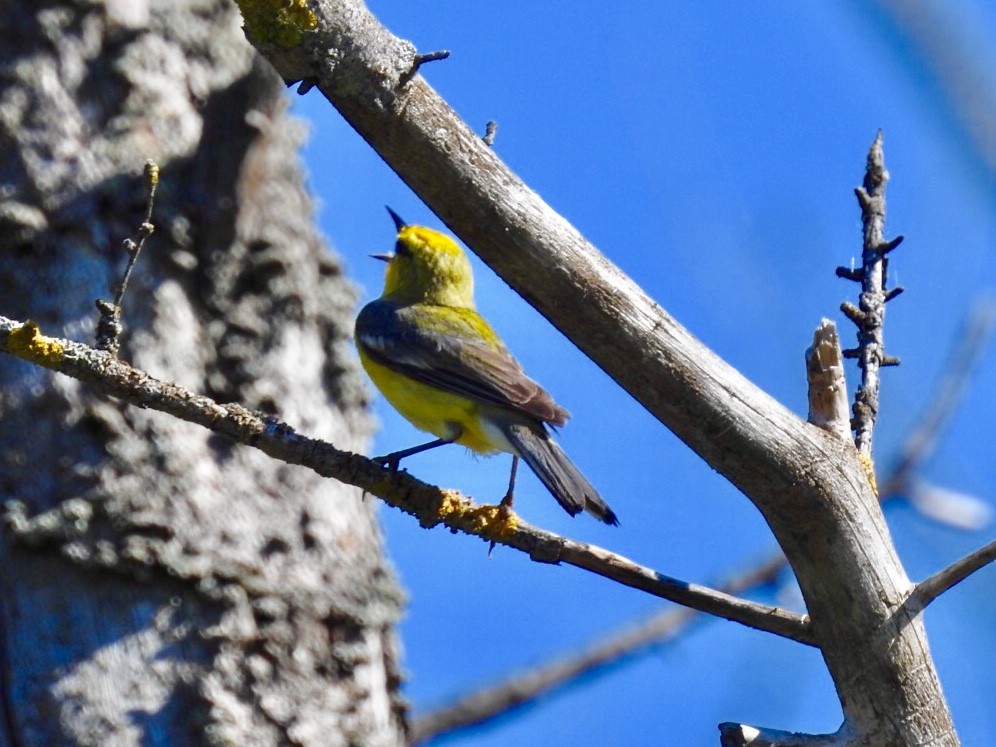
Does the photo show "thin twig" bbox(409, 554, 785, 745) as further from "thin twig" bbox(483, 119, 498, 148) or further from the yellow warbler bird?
"thin twig" bbox(483, 119, 498, 148)

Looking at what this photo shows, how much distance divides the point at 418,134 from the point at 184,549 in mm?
1990

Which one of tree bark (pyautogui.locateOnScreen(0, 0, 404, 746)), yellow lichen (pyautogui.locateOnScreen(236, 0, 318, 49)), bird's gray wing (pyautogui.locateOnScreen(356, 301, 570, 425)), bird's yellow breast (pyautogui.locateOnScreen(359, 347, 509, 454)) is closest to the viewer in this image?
yellow lichen (pyautogui.locateOnScreen(236, 0, 318, 49))

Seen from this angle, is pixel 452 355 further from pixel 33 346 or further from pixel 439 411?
pixel 33 346

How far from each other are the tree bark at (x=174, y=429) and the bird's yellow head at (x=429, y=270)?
1.91 ft

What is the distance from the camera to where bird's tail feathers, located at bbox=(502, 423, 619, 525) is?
137 inches

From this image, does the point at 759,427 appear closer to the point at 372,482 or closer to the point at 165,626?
the point at 372,482

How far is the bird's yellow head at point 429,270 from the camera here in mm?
5230

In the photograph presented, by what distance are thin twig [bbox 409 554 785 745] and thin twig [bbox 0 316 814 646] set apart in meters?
1.52

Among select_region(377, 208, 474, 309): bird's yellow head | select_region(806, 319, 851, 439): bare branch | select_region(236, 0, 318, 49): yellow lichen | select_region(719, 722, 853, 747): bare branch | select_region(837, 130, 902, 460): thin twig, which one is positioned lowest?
select_region(719, 722, 853, 747): bare branch

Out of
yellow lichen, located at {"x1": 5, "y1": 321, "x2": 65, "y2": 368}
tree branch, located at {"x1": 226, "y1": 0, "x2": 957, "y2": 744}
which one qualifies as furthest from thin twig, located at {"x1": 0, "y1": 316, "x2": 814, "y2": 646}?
tree branch, located at {"x1": 226, "y1": 0, "x2": 957, "y2": 744}

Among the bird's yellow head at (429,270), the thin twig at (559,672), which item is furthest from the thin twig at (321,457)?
the bird's yellow head at (429,270)

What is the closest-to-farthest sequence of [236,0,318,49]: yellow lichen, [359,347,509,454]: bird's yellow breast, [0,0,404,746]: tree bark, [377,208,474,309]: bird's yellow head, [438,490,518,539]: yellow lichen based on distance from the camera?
[236,0,318,49]: yellow lichen → [438,490,518,539]: yellow lichen → [0,0,404,746]: tree bark → [359,347,509,454]: bird's yellow breast → [377,208,474,309]: bird's yellow head

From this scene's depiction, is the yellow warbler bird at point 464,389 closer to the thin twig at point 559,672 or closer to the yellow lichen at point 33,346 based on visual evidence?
the thin twig at point 559,672

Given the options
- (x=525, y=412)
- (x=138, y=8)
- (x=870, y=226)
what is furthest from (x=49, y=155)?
(x=870, y=226)
